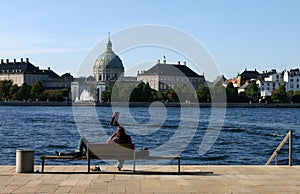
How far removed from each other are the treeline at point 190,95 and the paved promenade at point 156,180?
110162 mm

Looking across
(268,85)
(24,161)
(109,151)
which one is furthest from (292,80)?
(24,161)

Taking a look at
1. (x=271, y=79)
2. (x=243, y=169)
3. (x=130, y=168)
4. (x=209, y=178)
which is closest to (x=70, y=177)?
(x=130, y=168)

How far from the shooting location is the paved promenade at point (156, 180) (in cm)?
1165

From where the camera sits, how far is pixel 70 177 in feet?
43.5

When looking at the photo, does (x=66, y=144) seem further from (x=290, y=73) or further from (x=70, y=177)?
(x=290, y=73)

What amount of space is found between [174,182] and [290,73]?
18805 centimetres

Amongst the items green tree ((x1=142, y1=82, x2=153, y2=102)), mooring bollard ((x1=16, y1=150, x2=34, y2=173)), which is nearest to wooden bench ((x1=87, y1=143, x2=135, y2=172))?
mooring bollard ((x1=16, y1=150, x2=34, y2=173))

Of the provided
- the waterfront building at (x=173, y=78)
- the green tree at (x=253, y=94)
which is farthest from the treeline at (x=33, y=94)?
the green tree at (x=253, y=94)

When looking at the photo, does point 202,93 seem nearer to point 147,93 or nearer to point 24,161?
point 147,93

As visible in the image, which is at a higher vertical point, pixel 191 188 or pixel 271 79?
pixel 271 79

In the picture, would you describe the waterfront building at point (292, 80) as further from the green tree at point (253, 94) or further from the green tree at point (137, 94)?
the green tree at point (137, 94)

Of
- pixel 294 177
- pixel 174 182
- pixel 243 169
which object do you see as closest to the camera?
pixel 174 182

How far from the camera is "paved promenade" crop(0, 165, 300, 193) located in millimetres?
11648

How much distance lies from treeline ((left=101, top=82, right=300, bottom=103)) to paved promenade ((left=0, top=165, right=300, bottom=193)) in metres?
110
